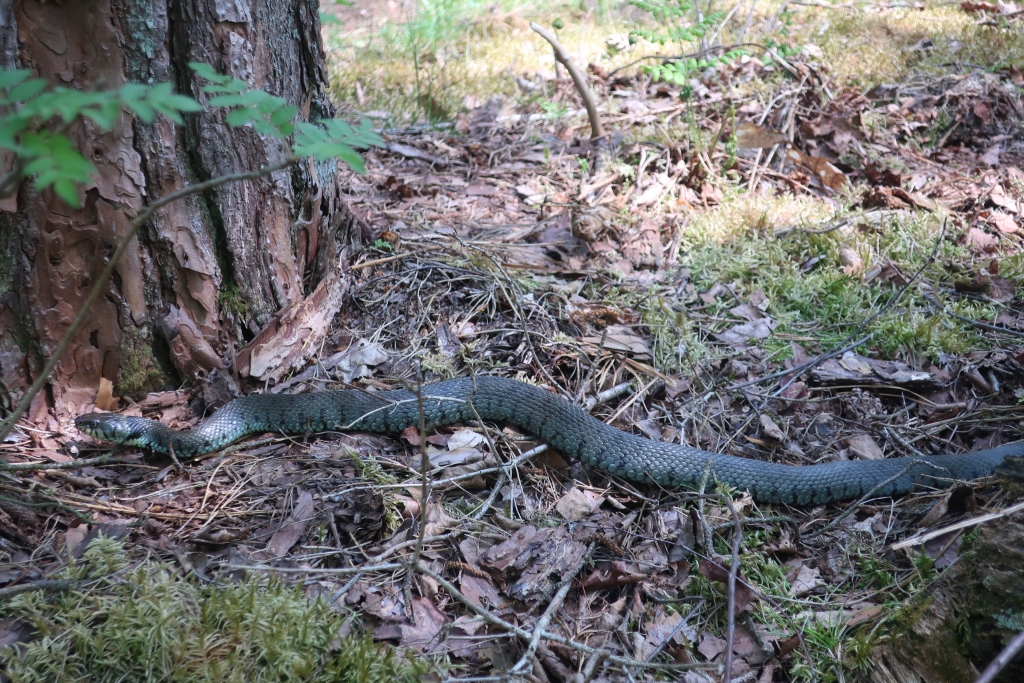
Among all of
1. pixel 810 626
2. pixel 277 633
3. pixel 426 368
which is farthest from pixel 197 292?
pixel 810 626

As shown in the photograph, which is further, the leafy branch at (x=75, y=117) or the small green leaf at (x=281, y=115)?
the small green leaf at (x=281, y=115)

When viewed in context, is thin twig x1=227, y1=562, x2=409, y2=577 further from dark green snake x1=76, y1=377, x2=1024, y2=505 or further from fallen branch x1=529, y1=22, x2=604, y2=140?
fallen branch x1=529, y1=22, x2=604, y2=140

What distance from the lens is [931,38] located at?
7457 millimetres

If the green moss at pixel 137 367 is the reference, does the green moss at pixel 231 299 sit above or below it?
above

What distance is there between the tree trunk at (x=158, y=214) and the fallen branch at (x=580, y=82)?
2.51 meters

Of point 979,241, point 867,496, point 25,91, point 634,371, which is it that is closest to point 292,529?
point 25,91

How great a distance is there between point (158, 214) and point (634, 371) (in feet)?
9.28

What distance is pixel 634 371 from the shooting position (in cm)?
433

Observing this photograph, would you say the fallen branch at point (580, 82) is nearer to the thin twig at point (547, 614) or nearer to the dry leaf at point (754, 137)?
the dry leaf at point (754, 137)

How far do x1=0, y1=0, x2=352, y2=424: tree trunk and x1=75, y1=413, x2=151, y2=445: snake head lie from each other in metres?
0.20

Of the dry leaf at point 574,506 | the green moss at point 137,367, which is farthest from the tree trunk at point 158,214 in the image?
the dry leaf at point 574,506

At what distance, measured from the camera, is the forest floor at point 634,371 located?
2779 millimetres

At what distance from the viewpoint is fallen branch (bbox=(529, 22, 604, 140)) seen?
5777mm

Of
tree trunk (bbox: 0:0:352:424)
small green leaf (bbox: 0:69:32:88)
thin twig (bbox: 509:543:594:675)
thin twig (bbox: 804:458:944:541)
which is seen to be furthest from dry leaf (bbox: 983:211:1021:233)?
small green leaf (bbox: 0:69:32:88)
